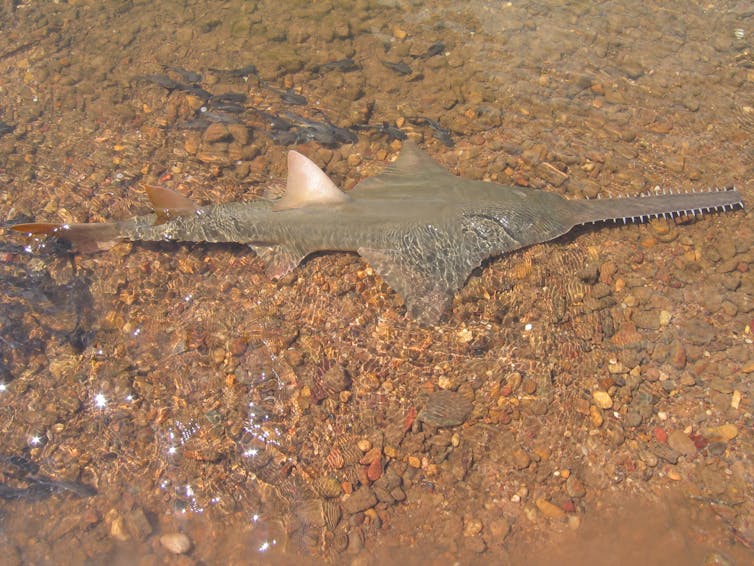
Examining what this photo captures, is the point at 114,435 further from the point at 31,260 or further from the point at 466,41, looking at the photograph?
the point at 466,41

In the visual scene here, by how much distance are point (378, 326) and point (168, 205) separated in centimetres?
276

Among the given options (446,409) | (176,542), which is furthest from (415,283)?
(176,542)

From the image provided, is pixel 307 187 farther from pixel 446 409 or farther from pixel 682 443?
pixel 682 443

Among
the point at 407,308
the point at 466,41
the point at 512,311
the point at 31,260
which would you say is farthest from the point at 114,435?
the point at 466,41

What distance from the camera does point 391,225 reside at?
19.3 feet

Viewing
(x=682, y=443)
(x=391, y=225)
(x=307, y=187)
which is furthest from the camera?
(x=307, y=187)

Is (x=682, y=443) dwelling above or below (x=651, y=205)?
below

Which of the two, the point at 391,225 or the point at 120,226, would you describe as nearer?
the point at 391,225

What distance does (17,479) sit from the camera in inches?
193

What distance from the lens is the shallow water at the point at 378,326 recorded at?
15.6 feet

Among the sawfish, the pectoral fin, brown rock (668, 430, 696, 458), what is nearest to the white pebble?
the sawfish

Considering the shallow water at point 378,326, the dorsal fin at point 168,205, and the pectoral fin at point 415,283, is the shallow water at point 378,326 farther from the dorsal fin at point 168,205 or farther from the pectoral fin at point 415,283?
the dorsal fin at point 168,205

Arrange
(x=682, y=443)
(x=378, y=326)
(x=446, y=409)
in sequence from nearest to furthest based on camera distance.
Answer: (x=682, y=443), (x=446, y=409), (x=378, y=326)

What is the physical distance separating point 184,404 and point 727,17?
10.2 meters
